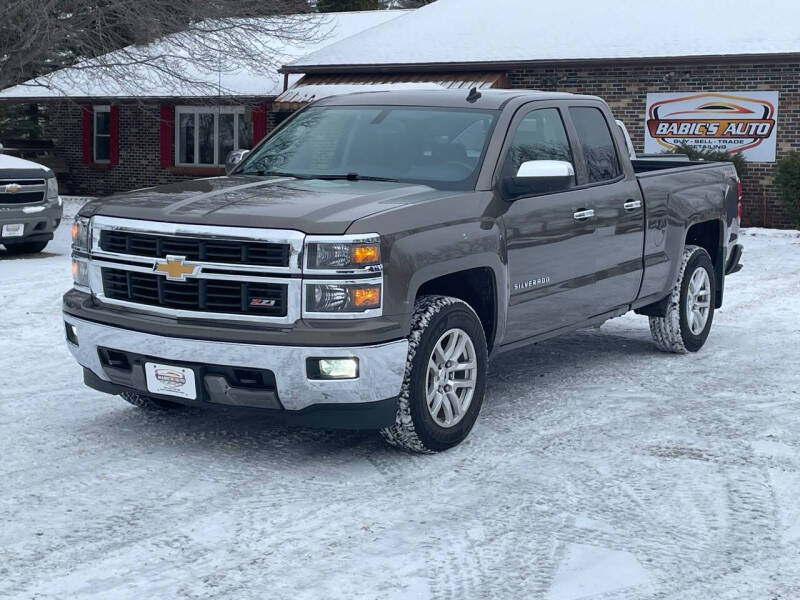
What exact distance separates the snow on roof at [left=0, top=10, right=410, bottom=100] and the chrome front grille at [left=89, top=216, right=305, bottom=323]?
58.2 ft

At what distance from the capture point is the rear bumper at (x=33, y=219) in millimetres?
14789

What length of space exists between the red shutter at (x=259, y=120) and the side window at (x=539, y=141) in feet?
68.5

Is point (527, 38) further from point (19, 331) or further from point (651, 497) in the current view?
point (651, 497)

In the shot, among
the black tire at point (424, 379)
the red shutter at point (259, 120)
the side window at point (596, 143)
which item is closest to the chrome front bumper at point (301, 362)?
the black tire at point (424, 379)

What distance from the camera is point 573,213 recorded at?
6984 millimetres

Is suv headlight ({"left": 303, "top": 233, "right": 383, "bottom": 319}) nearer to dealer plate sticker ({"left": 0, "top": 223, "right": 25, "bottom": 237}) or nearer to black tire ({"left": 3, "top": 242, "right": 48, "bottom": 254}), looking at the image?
dealer plate sticker ({"left": 0, "top": 223, "right": 25, "bottom": 237})

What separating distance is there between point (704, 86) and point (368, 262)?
17984 millimetres

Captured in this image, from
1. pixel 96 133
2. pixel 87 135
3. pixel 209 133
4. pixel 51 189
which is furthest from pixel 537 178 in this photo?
pixel 96 133

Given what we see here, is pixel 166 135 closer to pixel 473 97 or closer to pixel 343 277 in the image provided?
pixel 473 97

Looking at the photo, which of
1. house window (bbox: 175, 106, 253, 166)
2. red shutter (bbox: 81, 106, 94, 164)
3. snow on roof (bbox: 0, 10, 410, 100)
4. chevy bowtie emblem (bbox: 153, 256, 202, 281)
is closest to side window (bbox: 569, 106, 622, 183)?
chevy bowtie emblem (bbox: 153, 256, 202, 281)

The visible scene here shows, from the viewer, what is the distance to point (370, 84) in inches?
959

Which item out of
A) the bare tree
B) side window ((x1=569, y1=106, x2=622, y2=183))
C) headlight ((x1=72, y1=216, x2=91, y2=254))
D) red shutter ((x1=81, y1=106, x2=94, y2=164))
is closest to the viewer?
headlight ((x1=72, y1=216, x2=91, y2=254))

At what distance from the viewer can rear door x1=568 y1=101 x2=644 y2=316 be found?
732 cm

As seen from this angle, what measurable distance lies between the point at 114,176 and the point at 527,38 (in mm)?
12366
